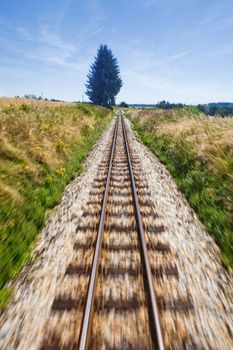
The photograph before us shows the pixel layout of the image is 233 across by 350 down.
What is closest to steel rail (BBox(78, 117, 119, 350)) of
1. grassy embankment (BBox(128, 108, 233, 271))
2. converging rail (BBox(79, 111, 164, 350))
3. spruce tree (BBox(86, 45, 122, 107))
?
converging rail (BBox(79, 111, 164, 350))

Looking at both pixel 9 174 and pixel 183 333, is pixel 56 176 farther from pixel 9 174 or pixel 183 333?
pixel 183 333

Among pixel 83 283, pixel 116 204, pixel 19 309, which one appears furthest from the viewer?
pixel 116 204

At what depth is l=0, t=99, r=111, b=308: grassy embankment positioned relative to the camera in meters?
5.74

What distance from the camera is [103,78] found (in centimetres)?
6031

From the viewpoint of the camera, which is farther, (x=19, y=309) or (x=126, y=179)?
(x=126, y=179)

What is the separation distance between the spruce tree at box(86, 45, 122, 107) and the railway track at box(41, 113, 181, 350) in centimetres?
5736


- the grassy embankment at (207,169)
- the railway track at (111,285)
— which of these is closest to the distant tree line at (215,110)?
the grassy embankment at (207,169)

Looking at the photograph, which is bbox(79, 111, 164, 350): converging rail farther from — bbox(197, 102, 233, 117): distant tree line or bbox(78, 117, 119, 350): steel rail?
bbox(197, 102, 233, 117): distant tree line

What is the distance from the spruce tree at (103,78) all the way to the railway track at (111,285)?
2258 inches

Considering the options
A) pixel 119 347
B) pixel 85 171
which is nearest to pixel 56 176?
pixel 85 171

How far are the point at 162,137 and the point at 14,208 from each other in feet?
46.0

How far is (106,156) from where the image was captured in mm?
15266

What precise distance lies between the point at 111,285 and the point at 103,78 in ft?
199

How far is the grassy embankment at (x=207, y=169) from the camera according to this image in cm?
688
